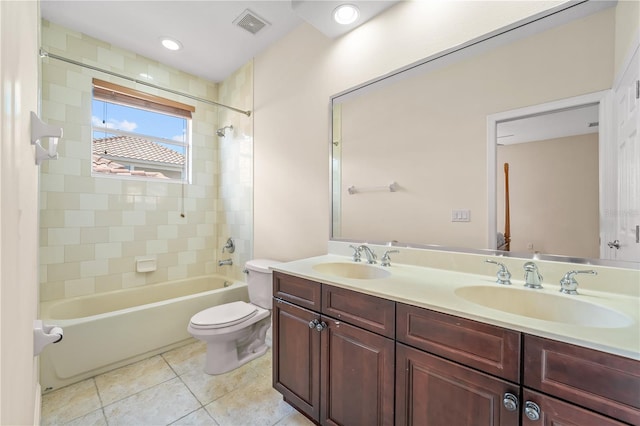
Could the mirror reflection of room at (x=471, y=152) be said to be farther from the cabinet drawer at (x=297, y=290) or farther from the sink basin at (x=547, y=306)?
the cabinet drawer at (x=297, y=290)

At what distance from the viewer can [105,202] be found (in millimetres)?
2438

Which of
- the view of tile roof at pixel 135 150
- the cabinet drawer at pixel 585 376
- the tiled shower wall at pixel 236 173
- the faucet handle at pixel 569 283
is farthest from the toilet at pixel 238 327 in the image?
the faucet handle at pixel 569 283

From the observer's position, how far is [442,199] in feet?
4.94

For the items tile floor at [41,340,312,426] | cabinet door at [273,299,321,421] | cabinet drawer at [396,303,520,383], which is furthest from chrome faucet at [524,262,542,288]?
tile floor at [41,340,312,426]

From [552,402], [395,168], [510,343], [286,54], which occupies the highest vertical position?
[286,54]

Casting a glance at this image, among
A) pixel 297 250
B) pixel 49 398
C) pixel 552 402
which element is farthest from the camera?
pixel 297 250

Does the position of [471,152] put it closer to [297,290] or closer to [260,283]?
[297,290]

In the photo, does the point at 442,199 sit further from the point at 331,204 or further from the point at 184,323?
the point at 184,323

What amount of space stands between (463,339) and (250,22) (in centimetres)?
257

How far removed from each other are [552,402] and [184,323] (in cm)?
242

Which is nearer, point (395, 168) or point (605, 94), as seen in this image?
point (605, 94)

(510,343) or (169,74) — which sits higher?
(169,74)

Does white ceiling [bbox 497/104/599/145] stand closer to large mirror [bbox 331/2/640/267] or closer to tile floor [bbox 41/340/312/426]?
large mirror [bbox 331/2/640/267]

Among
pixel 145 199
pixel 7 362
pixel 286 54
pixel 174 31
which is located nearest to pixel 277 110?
pixel 286 54
